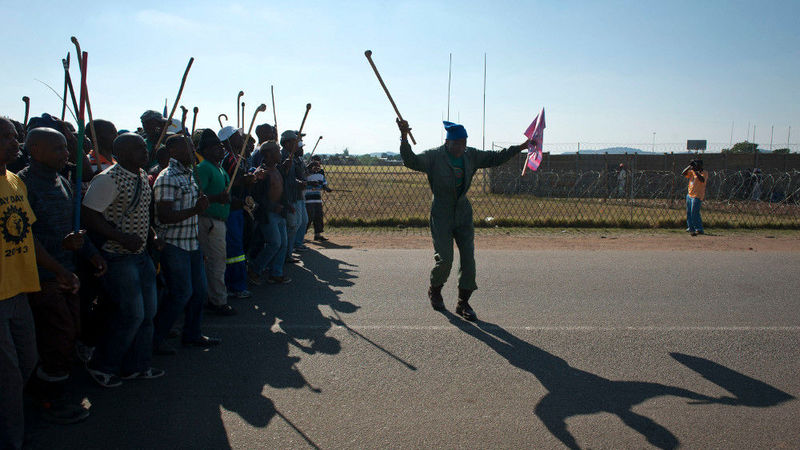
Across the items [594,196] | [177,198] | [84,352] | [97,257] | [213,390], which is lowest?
[213,390]

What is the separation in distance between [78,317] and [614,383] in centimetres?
350

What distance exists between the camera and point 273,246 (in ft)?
21.6

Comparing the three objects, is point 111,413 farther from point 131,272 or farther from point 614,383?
point 614,383

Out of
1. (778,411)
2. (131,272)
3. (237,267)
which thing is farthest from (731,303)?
(131,272)

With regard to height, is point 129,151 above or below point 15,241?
above

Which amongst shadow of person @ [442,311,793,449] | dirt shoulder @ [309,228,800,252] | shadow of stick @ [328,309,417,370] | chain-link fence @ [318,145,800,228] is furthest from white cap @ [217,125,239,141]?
dirt shoulder @ [309,228,800,252]

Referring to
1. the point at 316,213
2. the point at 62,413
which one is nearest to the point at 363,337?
the point at 62,413

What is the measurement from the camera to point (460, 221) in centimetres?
550

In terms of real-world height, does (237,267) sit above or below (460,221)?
below

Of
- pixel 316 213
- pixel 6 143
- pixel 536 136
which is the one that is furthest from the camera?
pixel 316 213

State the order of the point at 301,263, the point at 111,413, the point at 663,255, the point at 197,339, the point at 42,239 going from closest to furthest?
the point at 42,239, the point at 111,413, the point at 197,339, the point at 301,263, the point at 663,255

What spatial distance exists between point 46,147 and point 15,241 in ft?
2.08

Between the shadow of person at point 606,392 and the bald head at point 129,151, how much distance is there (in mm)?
2933

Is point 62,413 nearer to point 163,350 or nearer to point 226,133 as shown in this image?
point 163,350
